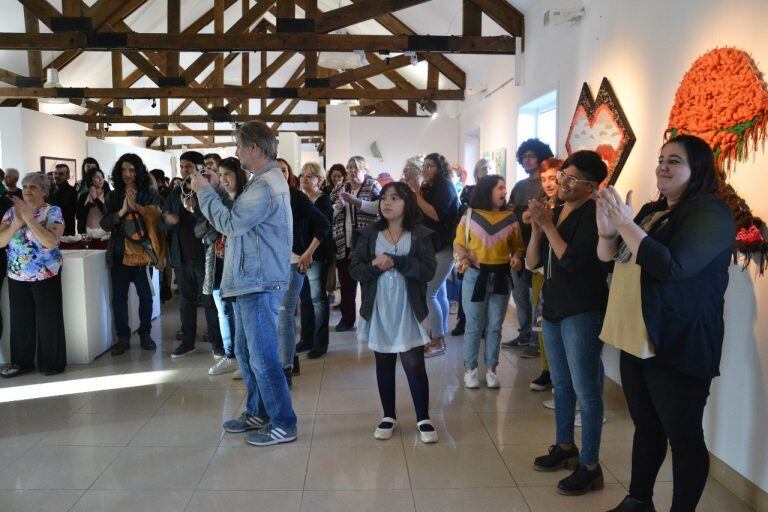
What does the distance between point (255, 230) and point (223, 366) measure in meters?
1.85

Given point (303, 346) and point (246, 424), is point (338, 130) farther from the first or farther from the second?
point (246, 424)

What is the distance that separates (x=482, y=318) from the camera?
399 centimetres

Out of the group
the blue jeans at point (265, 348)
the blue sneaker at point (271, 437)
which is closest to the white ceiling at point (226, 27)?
the blue jeans at point (265, 348)

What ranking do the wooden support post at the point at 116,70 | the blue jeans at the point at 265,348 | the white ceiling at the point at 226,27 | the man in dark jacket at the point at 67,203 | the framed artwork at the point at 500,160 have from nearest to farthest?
the blue jeans at the point at 265,348 < the man in dark jacket at the point at 67,203 < the framed artwork at the point at 500,160 < the white ceiling at the point at 226,27 < the wooden support post at the point at 116,70

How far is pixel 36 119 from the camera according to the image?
11.9 m

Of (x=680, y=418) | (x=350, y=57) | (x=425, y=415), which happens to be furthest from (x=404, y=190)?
(x=350, y=57)

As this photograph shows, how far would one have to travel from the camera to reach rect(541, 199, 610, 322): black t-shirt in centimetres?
251

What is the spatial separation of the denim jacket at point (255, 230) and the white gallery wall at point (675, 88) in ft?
6.59

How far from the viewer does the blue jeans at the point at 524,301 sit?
15.7 feet

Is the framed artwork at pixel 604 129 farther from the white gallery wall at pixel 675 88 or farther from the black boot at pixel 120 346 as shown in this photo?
the black boot at pixel 120 346

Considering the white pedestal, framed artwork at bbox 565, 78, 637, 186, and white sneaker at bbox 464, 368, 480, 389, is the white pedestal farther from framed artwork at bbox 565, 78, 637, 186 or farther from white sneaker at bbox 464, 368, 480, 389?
framed artwork at bbox 565, 78, 637, 186

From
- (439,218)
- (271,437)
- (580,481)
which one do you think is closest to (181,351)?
(271,437)

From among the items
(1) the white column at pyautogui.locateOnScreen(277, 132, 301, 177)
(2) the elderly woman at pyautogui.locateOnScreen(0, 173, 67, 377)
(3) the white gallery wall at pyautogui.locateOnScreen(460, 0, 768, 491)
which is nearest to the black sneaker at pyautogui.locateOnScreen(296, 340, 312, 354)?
(2) the elderly woman at pyautogui.locateOnScreen(0, 173, 67, 377)

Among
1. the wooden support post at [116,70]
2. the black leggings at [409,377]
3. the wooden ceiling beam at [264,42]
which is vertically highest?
the wooden support post at [116,70]
